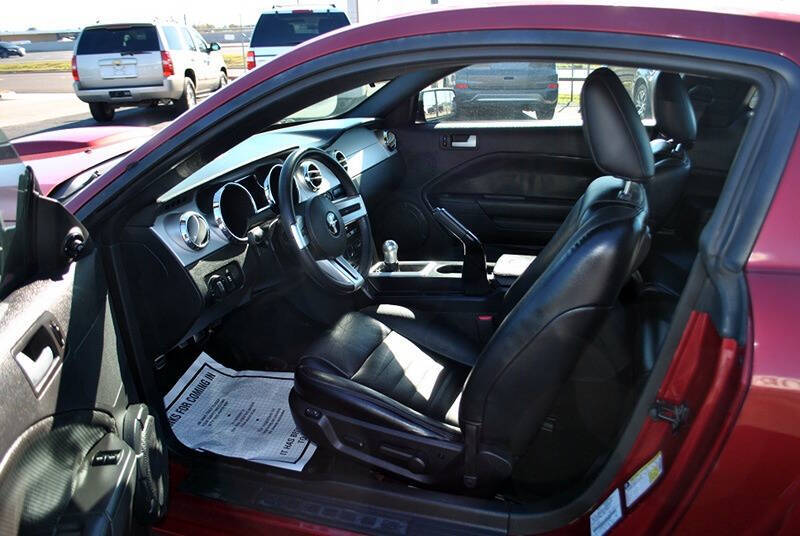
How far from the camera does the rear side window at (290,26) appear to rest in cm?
959

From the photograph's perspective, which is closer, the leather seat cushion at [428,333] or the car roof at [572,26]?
the car roof at [572,26]

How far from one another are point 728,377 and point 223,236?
162 centimetres

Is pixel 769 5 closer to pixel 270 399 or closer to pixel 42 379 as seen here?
pixel 42 379

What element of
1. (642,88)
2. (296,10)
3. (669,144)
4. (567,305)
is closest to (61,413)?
(567,305)

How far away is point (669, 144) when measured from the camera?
2.36m

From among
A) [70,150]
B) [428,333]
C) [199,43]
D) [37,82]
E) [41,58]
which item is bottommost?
[41,58]

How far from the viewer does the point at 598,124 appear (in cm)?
130

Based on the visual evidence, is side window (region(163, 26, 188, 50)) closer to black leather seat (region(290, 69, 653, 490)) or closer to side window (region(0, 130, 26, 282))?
black leather seat (region(290, 69, 653, 490))

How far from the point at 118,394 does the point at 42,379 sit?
30 cm

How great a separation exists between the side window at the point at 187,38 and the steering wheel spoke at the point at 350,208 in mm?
10822

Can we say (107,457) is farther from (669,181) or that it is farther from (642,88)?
(642,88)

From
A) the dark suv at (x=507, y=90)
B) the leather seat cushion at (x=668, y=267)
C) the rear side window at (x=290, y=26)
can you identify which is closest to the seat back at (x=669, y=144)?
the leather seat cushion at (x=668, y=267)

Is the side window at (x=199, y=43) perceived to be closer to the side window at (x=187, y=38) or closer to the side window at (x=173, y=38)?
the side window at (x=187, y=38)

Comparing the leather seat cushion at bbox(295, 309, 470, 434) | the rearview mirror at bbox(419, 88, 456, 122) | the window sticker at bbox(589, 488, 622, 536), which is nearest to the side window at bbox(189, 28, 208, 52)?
the rearview mirror at bbox(419, 88, 456, 122)
